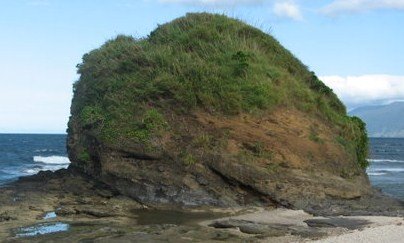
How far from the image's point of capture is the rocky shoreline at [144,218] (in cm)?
1503

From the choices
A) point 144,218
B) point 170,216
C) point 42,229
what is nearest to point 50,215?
point 42,229

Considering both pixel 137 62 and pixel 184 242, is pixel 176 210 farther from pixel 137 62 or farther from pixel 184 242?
pixel 137 62

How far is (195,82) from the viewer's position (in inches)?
877

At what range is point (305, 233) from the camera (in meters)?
15.1

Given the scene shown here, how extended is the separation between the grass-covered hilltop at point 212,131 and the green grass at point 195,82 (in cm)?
4

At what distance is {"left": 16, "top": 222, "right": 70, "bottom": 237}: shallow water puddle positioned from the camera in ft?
50.8

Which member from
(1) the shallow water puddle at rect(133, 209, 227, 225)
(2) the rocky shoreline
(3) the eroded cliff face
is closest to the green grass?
(3) the eroded cliff face

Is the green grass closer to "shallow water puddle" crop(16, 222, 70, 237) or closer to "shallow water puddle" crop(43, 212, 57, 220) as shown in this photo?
"shallow water puddle" crop(43, 212, 57, 220)

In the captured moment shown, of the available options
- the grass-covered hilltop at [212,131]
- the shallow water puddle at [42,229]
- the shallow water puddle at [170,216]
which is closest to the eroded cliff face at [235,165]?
the grass-covered hilltop at [212,131]

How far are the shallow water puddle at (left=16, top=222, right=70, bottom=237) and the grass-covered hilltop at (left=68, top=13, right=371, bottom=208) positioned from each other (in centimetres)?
421

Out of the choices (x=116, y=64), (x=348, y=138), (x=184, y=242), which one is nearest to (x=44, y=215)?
(x=184, y=242)

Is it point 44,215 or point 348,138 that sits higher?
point 348,138

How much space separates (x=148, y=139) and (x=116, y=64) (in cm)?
506

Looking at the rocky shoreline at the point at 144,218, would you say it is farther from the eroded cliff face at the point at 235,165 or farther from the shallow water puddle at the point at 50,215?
the eroded cliff face at the point at 235,165
